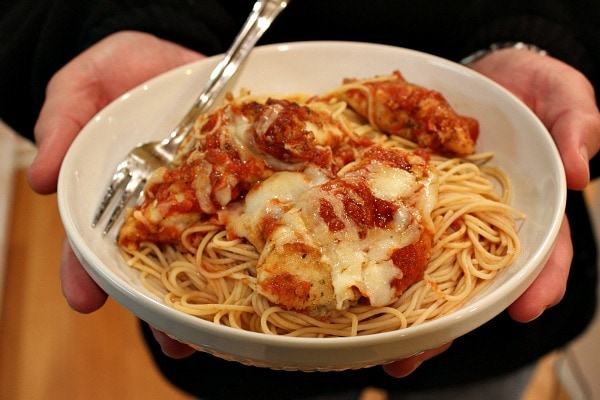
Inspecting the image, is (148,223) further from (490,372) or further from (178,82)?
(490,372)

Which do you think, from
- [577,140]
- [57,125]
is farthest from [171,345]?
[577,140]

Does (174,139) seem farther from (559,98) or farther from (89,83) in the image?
(559,98)

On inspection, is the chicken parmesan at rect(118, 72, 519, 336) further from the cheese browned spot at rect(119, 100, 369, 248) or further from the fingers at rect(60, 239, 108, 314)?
the fingers at rect(60, 239, 108, 314)

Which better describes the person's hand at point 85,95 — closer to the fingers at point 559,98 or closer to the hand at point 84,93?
the hand at point 84,93

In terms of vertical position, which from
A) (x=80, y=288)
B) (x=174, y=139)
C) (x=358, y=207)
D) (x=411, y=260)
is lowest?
(x=80, y=288)

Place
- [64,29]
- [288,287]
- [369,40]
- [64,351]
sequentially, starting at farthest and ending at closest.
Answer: [64,351]
[369,40]
[64,29]
[288,287]

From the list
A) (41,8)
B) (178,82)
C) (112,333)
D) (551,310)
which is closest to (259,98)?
(178,82)

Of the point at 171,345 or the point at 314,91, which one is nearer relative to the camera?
the point at 171,345
